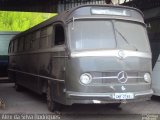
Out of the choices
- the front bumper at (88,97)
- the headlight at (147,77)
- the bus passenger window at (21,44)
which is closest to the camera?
the front bumper at (88,97)

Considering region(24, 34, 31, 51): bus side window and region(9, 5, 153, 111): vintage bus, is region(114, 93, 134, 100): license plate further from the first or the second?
region(24, 34, 31, 51): bus side window

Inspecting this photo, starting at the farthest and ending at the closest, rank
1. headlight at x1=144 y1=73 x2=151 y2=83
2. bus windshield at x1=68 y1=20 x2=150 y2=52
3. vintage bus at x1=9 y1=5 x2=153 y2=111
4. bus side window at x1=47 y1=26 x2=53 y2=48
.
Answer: bus side window at x1=47 y1=26 x2=53 y2=48 → headlight at x1=144 y1=73 x2=151 y2=83 → bus windshield at x1=68 y1=20 x2=150 y2=52 → vintage bus at x1=9 y1=5 x2=153 y2=111

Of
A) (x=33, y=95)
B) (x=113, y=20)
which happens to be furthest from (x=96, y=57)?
(x=33, y=95)

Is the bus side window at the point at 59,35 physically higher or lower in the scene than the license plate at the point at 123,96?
higher

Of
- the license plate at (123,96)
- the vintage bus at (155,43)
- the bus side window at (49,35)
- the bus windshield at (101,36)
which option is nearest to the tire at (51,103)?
the bus side window at (49,35)

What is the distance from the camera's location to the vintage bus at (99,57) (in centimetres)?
868

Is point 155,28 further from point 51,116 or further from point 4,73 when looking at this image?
point 4,73

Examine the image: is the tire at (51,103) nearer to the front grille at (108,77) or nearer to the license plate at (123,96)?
the front grille at (108,77)

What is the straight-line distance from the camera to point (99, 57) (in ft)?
28.8

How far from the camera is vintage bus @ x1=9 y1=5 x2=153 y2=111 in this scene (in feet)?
28.5

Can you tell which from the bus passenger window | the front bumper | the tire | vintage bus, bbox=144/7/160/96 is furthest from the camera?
the bus passenger window

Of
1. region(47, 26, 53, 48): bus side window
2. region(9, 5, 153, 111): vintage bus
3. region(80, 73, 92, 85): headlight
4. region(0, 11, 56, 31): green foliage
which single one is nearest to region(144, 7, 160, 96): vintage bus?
region(9, 5, 153, 111): vintage bus

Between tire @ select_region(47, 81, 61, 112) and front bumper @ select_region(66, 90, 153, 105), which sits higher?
front bumper @ select_region(66, 90, 153, 105)

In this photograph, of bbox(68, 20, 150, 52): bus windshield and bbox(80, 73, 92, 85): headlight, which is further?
bbox(68, 20, 150, 52): bus windshield
